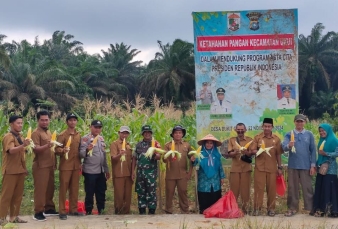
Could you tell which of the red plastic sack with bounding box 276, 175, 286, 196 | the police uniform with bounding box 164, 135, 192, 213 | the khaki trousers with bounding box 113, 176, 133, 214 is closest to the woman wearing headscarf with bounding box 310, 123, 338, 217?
the red plastic sack with bounding box 276, 175, 286, 196

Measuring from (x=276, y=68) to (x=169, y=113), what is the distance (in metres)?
5.16

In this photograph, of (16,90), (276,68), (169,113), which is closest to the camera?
(276,68)

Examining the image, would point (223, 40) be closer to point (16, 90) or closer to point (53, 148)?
point (53, 148)

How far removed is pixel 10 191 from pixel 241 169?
148 inches

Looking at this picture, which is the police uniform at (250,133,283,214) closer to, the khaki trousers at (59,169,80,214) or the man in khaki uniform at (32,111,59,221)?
the khaki trousers at (59,169,80,214)

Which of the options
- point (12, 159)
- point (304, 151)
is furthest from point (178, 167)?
point (12, 159)

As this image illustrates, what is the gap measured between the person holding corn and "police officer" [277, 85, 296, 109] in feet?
3.05

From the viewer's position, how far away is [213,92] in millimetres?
8375

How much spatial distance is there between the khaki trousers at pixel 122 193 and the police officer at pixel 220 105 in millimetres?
2083

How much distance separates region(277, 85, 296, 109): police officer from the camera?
834 centimetres

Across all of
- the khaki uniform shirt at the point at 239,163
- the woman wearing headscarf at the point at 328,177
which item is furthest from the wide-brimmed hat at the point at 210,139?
the woman wearing headscarf at the point at 328,177

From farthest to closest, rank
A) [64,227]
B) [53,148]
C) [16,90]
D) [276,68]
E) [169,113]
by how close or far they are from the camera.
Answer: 1. [16,90]
2. [169,113]
3. [276,68]
4. [53,148]
5. [64,227]

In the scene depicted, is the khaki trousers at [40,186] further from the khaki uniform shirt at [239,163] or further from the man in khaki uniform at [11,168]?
the khaki uniform shirt at [239,163]

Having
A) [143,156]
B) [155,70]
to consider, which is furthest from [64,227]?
[155,70]
